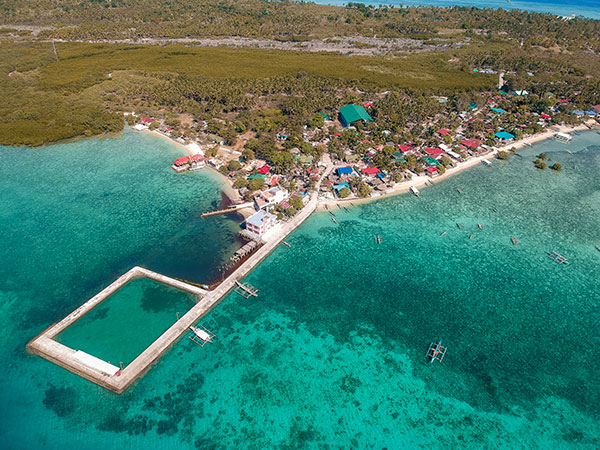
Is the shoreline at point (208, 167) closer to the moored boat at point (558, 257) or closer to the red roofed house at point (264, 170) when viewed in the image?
the red roofed house at point (264, 170)

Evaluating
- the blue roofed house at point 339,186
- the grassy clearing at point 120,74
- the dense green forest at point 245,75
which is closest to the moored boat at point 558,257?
the blue roofed house at point 339,186

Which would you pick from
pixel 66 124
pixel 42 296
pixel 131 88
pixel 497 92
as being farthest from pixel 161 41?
pixel 42 296

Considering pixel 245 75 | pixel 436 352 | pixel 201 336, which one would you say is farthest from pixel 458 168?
pixel 245 75

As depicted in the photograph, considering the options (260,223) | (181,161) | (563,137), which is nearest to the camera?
(260,223)

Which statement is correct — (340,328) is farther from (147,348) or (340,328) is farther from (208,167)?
(208,167)

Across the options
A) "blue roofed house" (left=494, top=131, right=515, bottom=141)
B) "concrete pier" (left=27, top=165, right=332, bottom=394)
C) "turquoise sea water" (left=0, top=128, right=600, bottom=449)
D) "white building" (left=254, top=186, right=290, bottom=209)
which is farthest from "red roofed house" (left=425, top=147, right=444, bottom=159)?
"concrete pier" (left=27, top=165, right=332, bottom=394)

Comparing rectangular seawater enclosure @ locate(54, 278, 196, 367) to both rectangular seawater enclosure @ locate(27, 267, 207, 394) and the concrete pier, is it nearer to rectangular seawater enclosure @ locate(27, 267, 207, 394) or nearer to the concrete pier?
rectangular seawater enclosure @ locate(27, 267, 207, 394)

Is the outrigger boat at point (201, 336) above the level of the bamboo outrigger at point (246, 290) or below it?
below
